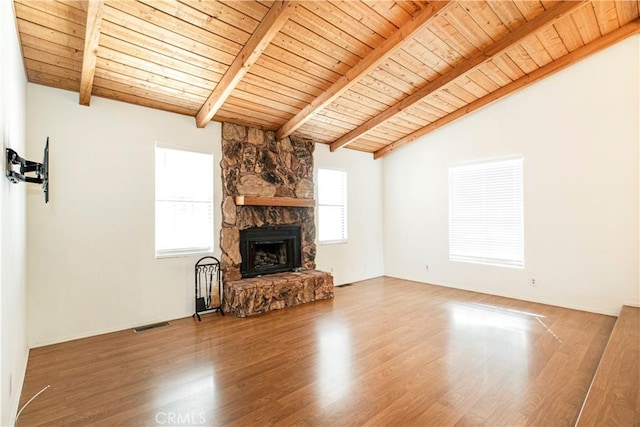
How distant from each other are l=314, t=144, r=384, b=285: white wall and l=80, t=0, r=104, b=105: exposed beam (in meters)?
3.56

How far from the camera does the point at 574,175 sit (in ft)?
14.7

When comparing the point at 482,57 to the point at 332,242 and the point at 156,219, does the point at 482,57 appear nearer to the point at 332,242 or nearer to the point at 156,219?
the point at 332,242

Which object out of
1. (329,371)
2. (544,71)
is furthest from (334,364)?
(544,71)

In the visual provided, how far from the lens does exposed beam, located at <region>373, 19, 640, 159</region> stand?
3975 mm

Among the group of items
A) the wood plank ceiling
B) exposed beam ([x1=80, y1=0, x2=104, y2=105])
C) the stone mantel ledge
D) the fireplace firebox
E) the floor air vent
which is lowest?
the floor air vent

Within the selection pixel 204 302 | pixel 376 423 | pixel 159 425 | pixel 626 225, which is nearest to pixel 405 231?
pixel 626 225

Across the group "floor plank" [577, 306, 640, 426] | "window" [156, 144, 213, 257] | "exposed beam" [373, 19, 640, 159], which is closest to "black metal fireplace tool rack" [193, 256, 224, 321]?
"window" [156, 144, 213, 257]

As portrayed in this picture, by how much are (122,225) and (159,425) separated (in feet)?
8.41

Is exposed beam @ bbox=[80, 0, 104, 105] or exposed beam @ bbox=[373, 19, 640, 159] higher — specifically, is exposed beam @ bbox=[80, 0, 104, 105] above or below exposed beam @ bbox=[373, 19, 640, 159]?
below

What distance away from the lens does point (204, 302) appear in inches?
172

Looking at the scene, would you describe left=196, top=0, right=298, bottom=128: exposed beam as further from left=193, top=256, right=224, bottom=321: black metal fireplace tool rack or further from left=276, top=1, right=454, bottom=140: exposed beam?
left=193, top=256, right=224, bottom=321: black metal fireplace tool rack

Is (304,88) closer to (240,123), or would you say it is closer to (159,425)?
(240,123)

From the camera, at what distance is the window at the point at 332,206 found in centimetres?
607

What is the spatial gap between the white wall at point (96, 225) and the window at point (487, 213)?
4.81 metres
